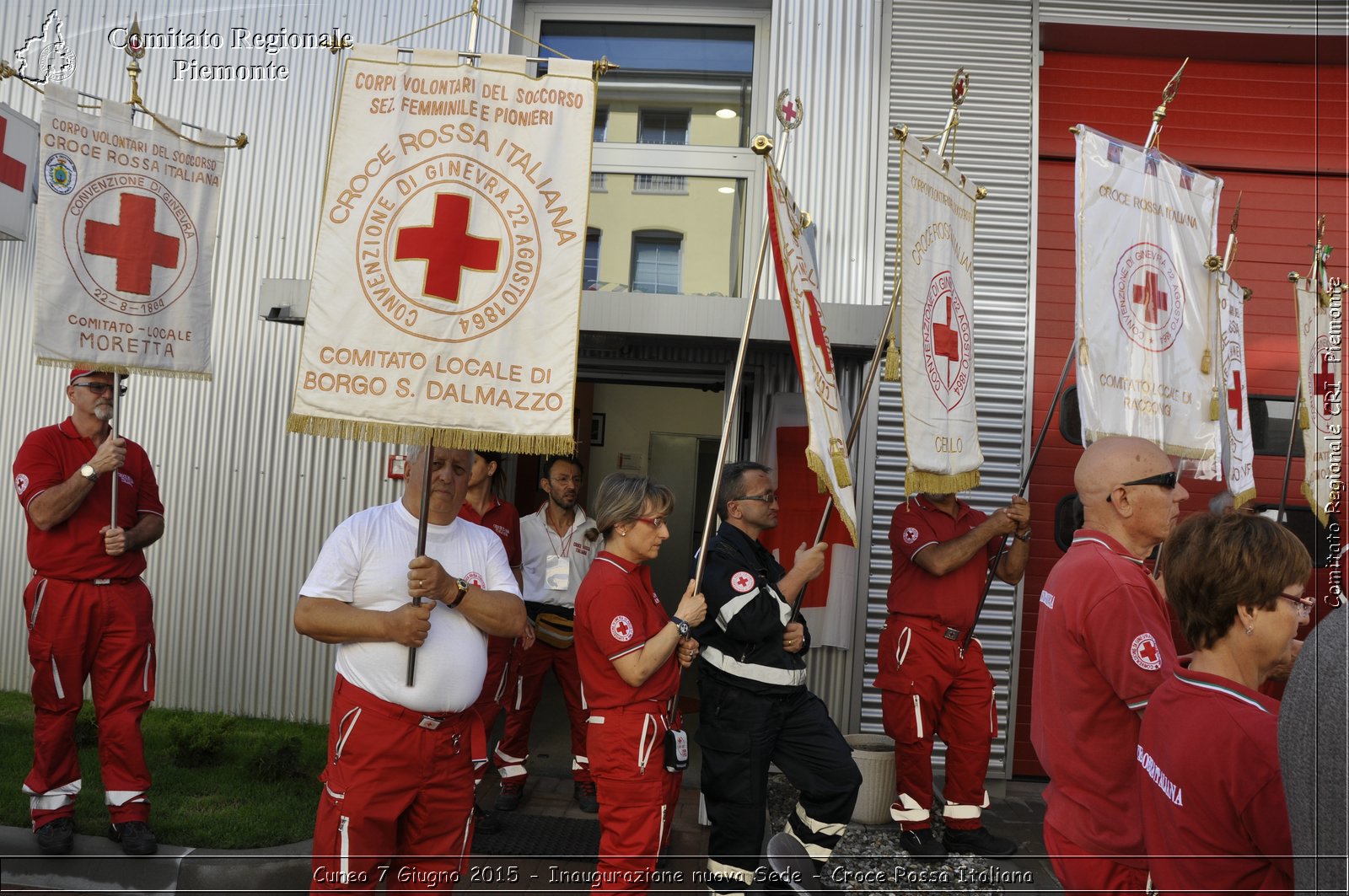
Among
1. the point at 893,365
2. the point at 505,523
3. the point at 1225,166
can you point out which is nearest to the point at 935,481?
the point at 893,365

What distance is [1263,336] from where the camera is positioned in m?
6.49

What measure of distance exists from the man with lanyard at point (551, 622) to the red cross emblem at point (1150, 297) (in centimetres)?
309

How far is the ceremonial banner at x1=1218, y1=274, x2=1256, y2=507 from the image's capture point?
486 centimetres

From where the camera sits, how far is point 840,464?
3676mm

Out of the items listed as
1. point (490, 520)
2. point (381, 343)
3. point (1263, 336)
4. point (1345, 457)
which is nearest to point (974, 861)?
point (1345, 457)

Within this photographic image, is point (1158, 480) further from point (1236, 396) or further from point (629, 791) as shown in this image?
point (1236, 396)

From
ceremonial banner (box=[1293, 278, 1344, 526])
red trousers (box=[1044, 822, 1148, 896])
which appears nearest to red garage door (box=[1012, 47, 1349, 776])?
ceremonial banner (box=[1293, 278, 1344, 526])

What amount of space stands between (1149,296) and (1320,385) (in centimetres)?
146

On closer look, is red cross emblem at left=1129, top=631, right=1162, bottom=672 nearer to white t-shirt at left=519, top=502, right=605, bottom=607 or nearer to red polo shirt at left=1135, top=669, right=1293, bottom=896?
red polo shirt at left=1135, top=669, right=1293, bottom=896

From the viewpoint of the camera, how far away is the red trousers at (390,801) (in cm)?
285

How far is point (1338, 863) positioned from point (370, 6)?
7.12 metres

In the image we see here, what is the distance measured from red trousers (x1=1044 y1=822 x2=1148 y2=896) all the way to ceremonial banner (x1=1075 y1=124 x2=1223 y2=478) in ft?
6.62

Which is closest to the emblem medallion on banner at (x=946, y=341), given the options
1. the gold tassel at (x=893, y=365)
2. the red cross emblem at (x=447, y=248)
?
the gold tassel at (x=893, y=365)

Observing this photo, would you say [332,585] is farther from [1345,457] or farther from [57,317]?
[1345,457]
